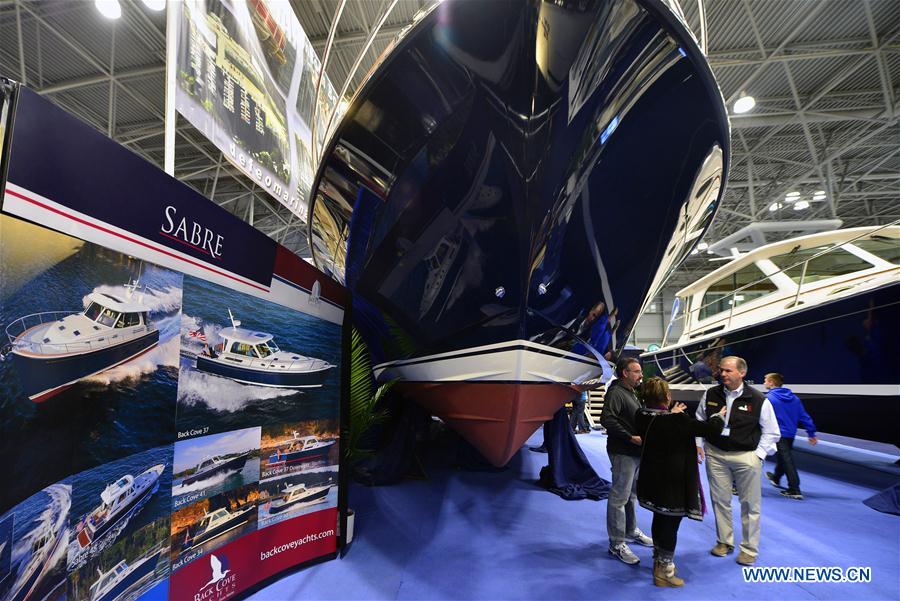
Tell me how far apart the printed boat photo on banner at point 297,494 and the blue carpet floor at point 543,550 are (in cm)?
33

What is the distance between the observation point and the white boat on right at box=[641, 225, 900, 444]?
360cm

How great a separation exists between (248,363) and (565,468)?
3.16 metres

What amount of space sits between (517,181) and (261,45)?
3333mm

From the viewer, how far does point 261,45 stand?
3.81m

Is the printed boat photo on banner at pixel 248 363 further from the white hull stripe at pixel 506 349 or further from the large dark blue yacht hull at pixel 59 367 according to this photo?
the white hull stripe at pixel 506 349

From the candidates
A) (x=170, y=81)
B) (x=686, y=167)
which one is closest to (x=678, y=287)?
(x=686, y=167)

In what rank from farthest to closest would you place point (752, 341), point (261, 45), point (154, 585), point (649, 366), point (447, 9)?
point (649, 366), point (752, 341), point (261, 45), point (447, 9), point (154, 585)

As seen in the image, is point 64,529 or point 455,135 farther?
point 455,135

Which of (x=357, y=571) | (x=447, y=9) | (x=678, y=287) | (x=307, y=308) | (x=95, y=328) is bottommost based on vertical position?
(x=357, y=571)

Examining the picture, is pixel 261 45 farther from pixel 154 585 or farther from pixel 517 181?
pixel 154 585

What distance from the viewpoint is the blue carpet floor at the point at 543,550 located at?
82.0 inches

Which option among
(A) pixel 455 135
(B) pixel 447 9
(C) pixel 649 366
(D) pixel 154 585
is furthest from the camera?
(C) pixel 649 366

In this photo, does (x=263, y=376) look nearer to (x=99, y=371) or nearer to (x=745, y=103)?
(x=99, y=371)

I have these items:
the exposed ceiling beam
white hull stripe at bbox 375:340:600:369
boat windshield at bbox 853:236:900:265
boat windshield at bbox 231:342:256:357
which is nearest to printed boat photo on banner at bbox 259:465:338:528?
boat windshield at bbox 231:342:256:357
